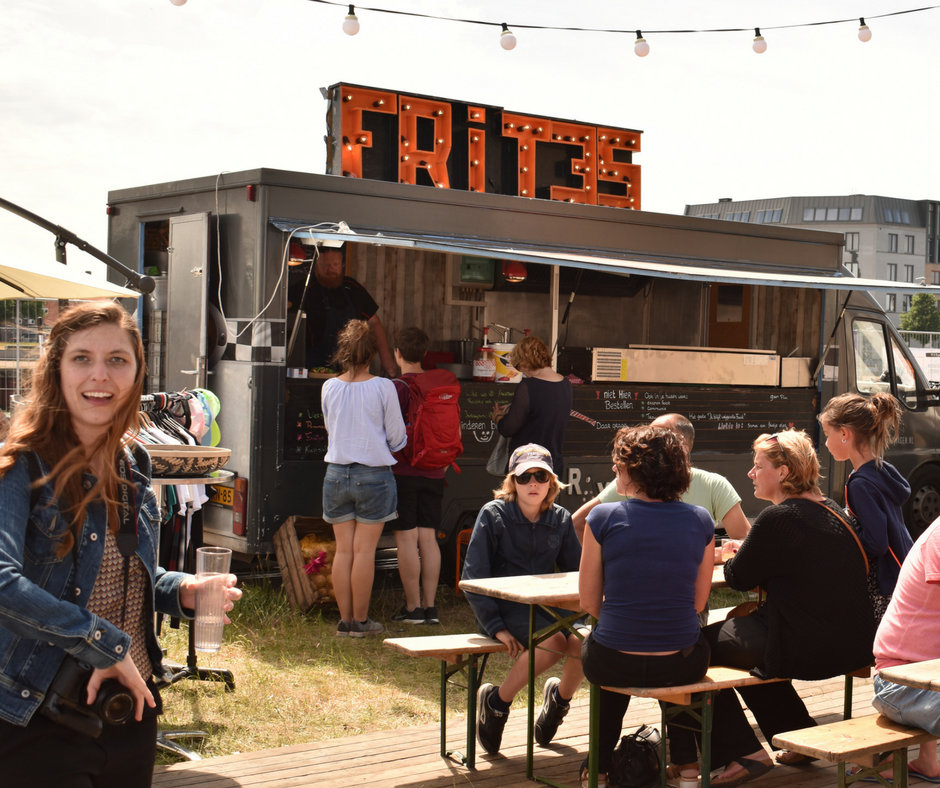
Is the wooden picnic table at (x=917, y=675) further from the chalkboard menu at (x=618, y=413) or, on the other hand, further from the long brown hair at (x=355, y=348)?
the chalkboard menu at (x=618, y=413)

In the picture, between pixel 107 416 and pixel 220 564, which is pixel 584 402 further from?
pixel 107 416

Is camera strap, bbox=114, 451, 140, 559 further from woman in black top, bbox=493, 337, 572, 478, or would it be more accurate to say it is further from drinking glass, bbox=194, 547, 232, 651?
woman in black top, bbox=493, 337, 572, 478

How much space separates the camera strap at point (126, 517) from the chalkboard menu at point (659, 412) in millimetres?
4707

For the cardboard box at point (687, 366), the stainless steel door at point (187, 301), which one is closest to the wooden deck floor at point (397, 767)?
the stainless steel door at point (187, 301)

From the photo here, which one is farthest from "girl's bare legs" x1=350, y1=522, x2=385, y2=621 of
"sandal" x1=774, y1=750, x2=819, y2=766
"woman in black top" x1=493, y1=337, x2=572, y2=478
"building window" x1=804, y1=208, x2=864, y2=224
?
"building window" x1=804, y1=208, x2=864, y2=224

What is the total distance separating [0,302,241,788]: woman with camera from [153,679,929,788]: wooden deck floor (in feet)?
5.82

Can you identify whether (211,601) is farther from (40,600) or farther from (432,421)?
(432,421)

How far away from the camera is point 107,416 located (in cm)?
203

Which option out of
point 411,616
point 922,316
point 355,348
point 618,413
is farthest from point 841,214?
point 355,348

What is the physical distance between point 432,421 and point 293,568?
1173 millimetres

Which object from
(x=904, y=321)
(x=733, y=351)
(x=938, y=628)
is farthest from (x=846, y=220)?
(x=938, y=628)

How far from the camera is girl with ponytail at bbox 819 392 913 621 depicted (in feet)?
13.1

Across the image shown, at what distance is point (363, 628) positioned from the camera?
19.4 feet

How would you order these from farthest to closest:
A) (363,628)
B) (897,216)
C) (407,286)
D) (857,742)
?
(897,216) → (407,286) → (363,628) → (857,742)
